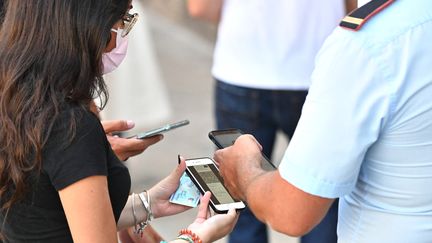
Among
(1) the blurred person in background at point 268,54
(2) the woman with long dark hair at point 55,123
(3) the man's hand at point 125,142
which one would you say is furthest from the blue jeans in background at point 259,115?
(2) the woman with long dark hair at point 55,123

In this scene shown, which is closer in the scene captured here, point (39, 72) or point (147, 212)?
point (39, 72)

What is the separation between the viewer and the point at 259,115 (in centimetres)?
331

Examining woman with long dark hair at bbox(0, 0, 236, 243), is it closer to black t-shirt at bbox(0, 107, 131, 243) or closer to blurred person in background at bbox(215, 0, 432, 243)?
black t-shirt at bbox(0, 107, 131, 243)

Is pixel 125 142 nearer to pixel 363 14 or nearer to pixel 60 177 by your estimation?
pixel 60 177

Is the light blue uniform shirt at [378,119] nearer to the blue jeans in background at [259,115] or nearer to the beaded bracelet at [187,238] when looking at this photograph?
the beaded bracelet at [187,238]

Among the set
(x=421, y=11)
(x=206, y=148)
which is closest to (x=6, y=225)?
(x=421, y=11)

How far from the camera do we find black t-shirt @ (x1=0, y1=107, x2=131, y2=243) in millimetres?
1849

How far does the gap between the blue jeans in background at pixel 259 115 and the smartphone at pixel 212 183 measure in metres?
Result: 0.99

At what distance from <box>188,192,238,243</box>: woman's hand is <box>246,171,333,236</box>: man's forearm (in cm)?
18

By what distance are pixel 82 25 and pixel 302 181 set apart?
0.65 meters

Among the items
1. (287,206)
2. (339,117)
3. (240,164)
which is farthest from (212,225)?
(339,117)

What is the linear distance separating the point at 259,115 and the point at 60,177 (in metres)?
1.57

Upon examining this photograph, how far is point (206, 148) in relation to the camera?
580 cm

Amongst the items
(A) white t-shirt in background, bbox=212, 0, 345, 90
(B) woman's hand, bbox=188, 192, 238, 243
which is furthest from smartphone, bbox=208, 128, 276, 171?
(A) white t-shirt in background, bbox=212, 0, 345, 90
